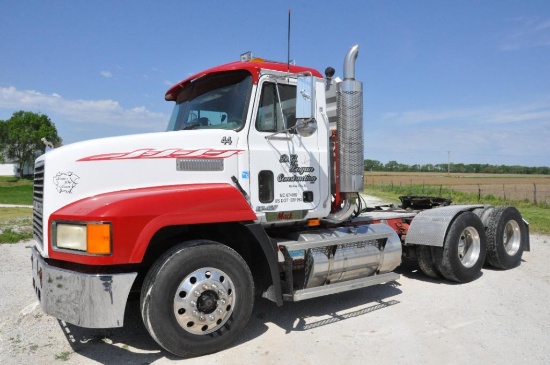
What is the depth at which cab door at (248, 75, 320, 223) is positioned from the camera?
4789mm

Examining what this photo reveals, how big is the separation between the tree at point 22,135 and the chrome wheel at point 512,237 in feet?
255

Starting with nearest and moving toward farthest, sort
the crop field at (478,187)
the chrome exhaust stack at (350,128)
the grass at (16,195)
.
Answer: the chrome exhaust stack at (350,128)
the grass at (16,195)
the crop field at (478,187)

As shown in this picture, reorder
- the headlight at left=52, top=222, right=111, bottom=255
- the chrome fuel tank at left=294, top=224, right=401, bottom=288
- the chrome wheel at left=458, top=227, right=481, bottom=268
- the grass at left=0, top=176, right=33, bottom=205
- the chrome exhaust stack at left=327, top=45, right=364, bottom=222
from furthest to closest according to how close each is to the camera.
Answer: the grass at left=0, top=176, right=33, bottom=205, the chrome wheel at left=458, top=227, right=481, bottom=268, the chrome exhaust stack at left=327, top=45, right=364, bottom=222, the chrome fuel tank at left=294, top=224, right=401, bottom=288, the headlight at left=52, top=222, right=111, bottom=255

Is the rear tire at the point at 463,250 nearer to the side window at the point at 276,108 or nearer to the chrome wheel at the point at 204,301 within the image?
the side window at the point at 276,108

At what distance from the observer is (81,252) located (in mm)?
3746

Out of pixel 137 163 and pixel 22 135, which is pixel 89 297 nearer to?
pixel 137 163

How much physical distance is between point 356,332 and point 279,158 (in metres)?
2.16

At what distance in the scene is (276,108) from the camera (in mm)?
4953

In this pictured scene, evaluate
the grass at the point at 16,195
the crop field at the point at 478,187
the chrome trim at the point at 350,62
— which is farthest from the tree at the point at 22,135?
the chrome trim at the point at 350,62

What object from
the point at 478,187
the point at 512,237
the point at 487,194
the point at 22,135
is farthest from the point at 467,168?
the point at 512,237

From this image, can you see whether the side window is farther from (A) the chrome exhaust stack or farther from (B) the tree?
(B) the tree

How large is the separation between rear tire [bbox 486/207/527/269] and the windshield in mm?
5429

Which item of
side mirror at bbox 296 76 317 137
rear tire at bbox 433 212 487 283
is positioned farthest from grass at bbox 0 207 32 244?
rear tire at bbox 433 212 487 283

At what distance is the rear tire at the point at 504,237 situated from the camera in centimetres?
763
